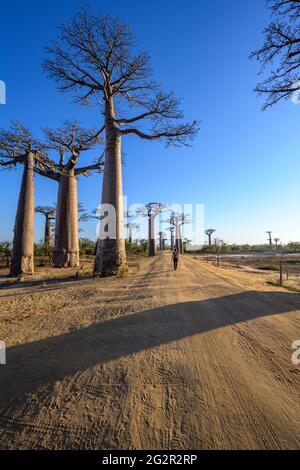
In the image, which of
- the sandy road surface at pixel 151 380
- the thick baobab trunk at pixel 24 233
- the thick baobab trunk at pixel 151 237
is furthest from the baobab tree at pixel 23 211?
the thick baobab trunk at pixel 151 237

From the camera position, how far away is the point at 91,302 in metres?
Result: 4.36

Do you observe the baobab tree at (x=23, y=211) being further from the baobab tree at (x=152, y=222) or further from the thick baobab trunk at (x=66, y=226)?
the baobab tree at (x=152, y=222)

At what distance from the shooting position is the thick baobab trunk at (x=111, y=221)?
793 centimetres

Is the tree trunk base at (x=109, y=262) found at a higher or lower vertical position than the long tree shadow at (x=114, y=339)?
higher

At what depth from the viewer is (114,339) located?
2613mm

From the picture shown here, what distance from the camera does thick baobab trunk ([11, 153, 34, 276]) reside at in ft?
29.0

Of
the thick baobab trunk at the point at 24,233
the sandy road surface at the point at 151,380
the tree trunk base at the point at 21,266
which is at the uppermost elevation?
Answer: the thick baobab trunk at the point at 24,233

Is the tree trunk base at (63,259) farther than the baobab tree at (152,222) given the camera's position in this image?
No

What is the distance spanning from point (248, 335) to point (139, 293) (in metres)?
2.55

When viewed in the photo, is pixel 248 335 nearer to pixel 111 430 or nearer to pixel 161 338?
pixel 161 338

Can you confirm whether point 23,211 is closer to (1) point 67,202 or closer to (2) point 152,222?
(1) point 67,202

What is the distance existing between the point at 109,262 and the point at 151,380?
6212mm

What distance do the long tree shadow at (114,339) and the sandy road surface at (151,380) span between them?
12mm

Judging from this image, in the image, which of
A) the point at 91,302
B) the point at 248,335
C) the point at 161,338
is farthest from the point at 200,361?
the point at 91,302
